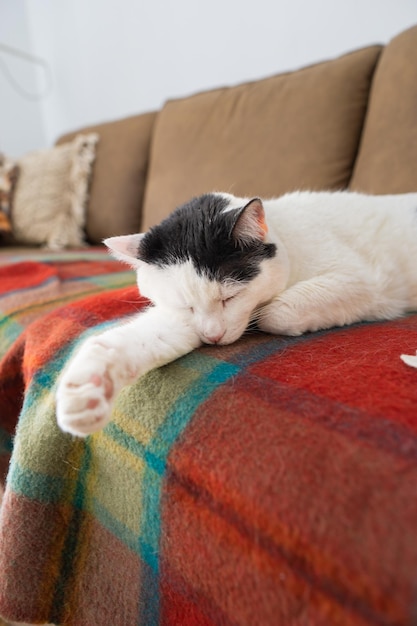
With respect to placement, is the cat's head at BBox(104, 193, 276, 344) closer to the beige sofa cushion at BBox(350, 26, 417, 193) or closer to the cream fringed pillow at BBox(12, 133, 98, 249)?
the beige sofa cushion at BBox(350, 26, 417, 193)

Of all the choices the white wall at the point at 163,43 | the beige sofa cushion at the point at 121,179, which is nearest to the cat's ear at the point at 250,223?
the white wall at the point at 163,43

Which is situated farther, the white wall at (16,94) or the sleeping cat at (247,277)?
the white wall at (16,94)

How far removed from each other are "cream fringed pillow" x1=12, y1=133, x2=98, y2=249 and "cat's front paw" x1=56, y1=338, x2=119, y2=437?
195 centimetres

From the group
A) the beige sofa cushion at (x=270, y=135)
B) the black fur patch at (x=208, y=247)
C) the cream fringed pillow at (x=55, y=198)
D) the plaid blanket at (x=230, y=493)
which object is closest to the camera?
→ the plaid blanket at (x=230, y=493)

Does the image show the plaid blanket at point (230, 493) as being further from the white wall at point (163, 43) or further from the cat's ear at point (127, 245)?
the white wall at point (163, 43)

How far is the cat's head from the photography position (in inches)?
29.0

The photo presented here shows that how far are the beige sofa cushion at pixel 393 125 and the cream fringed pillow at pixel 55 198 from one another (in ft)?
5.29

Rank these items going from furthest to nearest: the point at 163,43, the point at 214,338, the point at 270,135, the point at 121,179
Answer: the point at 163,43 → the point at 121,179 → the point at 270,135 → the point at 214,338

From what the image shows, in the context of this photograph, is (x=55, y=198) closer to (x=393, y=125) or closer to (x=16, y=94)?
(x=393, y=125)

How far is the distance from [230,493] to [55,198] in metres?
2.29

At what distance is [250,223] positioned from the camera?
2.44 feet

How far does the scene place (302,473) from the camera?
407mm

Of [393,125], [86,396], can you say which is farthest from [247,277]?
[393,125]

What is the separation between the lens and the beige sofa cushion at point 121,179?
2.23m
